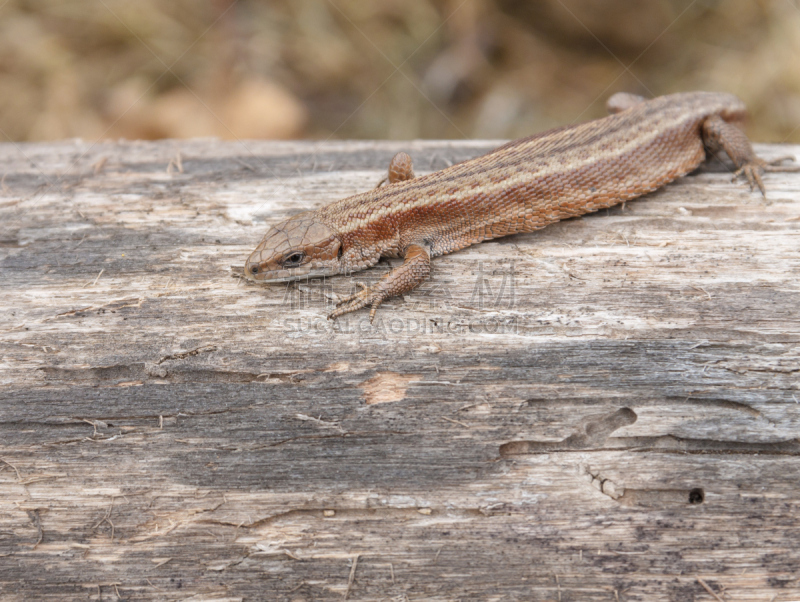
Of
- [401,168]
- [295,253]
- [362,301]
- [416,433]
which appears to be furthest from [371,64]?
[416,433]

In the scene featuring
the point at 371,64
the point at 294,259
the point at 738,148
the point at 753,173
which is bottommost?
the point at 294,259

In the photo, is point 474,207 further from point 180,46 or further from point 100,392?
point 180,46

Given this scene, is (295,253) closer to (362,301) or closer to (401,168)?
(362,301)

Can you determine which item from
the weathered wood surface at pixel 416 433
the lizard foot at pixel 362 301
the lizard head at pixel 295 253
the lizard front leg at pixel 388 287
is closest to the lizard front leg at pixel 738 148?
the weathered wood surface at pixel 416 433

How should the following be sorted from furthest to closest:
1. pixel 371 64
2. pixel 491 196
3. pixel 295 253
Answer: pixel 371 64 → pixel 491 196 → pixel 295 253

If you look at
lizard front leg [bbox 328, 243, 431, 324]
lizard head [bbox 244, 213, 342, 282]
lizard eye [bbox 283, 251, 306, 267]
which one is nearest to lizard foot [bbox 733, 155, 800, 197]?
lizard front leg [bbox 328, 243, 431, 324]

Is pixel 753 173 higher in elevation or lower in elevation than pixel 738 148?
lower

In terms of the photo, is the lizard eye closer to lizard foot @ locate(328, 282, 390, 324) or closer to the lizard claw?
lizard foot @ locate(328, 282, 390, 324)
